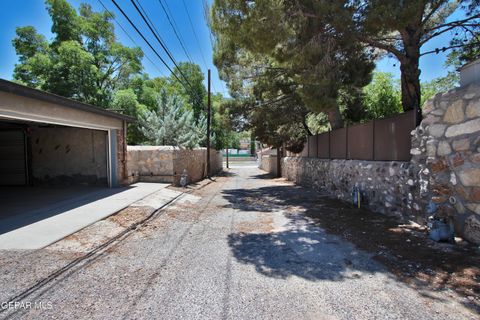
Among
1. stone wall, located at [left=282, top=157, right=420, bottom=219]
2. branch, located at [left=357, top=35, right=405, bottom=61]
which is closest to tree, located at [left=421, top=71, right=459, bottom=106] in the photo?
stone wall, located at [left=282, top=157, right=420, bottom=219]

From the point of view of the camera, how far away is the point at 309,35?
27.7 feet

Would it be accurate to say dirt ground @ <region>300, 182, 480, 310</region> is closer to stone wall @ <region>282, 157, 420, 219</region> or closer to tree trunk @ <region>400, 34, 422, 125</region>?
stone wall @ <region>282, 157, 420, 219</region>

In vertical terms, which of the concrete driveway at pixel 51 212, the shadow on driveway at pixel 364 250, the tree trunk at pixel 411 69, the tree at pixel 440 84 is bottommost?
the shadow on driveway at pixel 364 250

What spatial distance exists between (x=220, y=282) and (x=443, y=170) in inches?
172

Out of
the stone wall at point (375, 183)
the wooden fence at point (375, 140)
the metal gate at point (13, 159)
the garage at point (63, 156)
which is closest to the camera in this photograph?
the stone wall at point (375, 183)

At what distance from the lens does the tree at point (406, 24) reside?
20.8 feet

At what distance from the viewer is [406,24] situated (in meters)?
6.43

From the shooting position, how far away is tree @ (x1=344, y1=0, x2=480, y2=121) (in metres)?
6.34

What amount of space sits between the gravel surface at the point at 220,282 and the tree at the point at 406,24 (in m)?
4.30

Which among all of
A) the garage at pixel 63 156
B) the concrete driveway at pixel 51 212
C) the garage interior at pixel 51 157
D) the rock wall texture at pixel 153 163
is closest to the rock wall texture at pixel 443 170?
the concrete driveway at pixel 51 212

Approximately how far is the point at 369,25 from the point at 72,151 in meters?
11.4

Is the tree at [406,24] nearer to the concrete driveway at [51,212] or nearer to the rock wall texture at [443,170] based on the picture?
the rock wall texture at [443,170]

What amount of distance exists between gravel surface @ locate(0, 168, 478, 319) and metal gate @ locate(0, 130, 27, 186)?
9.41 meters

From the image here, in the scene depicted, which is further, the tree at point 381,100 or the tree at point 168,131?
the tree at point 168,131
